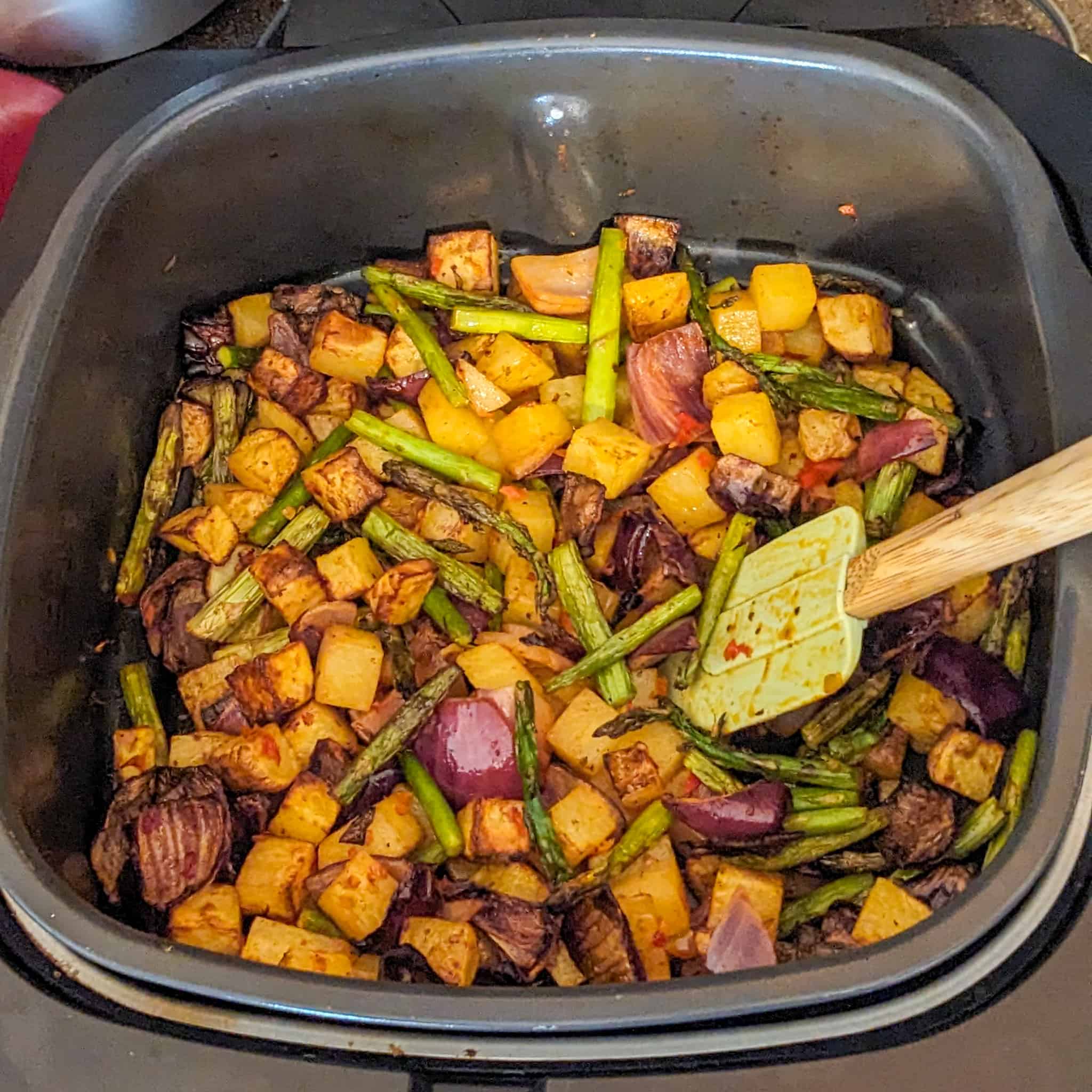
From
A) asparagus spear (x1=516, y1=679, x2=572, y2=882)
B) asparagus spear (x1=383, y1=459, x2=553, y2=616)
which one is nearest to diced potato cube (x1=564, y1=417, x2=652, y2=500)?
asparagus spear (x1=383, y1=459, x2=553, y2=616)

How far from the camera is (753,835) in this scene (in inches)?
58.7

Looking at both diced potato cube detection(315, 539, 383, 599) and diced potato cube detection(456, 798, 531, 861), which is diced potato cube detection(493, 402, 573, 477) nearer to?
diced potato cube detection(315, 539, 383, 599)

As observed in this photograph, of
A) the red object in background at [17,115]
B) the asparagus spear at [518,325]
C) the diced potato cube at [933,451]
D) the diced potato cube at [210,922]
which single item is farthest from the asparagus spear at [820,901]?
the red object in background at [17,115]

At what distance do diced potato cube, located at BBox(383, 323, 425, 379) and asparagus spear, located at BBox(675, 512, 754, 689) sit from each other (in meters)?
0.63

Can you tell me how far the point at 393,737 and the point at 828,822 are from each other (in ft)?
2.20

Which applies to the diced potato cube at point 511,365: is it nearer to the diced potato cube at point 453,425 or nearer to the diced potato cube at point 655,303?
the diced potato cube at point 453,425

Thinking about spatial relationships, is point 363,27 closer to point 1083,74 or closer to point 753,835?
point 1083,74

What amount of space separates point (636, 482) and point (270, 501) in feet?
2.12

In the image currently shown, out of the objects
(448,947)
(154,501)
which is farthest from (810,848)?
(154,501)

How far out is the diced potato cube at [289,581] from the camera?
64.8 inches

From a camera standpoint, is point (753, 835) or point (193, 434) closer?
point (753, 835)

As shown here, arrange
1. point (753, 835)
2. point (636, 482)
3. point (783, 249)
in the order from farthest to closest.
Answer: point (783, 249) → point (636, 482) → point (753, 835)

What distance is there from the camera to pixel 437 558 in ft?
5.51

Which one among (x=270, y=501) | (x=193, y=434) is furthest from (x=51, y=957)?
(x=193, y=434)
